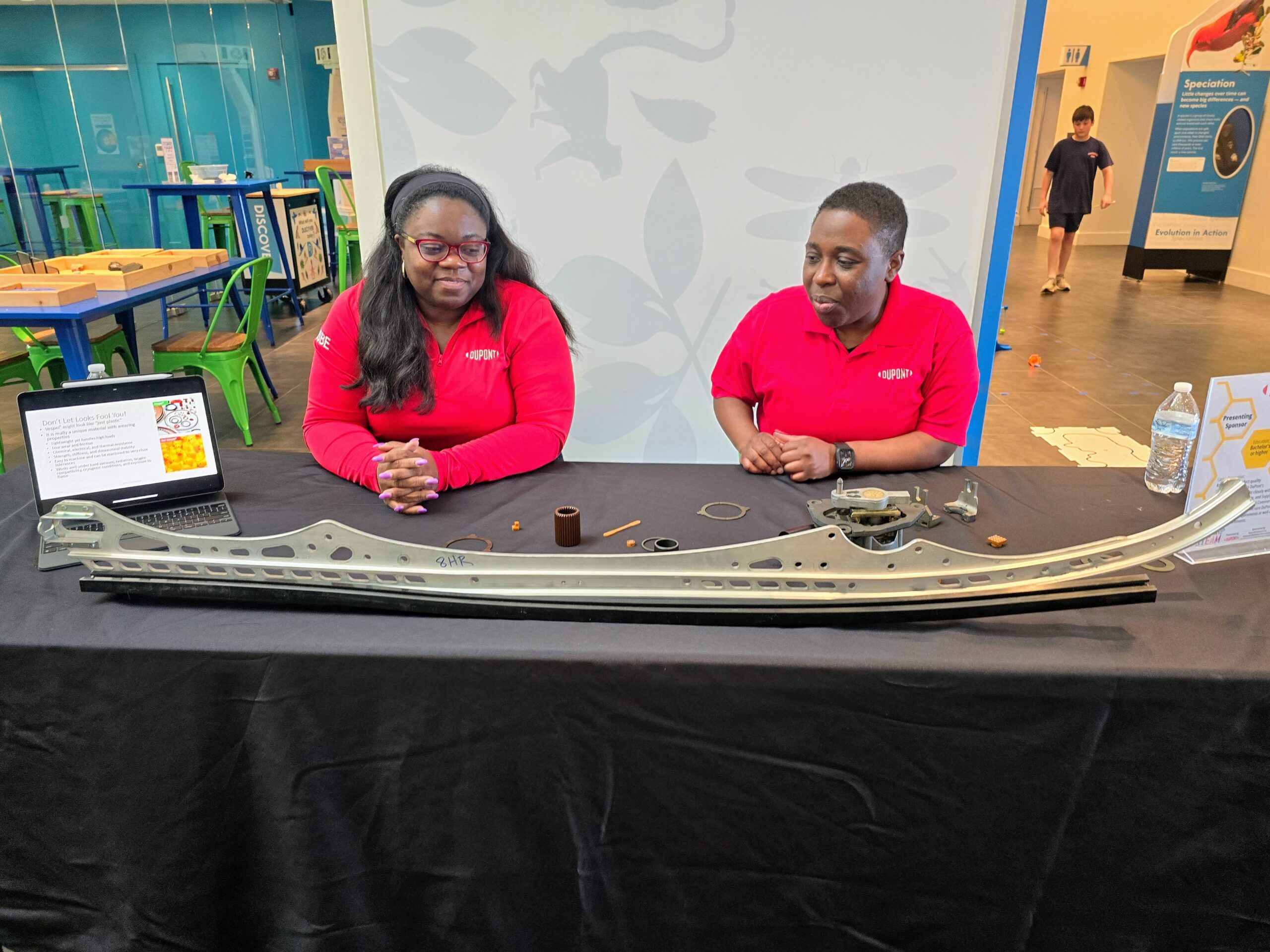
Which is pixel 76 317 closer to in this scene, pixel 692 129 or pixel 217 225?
pixel 692 129

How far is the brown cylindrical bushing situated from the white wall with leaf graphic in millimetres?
1658

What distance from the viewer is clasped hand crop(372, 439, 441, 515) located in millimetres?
1540

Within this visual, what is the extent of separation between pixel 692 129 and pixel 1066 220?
6.92 m

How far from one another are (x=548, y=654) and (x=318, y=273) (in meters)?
7.73

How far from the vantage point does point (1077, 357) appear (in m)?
5.86

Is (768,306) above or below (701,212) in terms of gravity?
below

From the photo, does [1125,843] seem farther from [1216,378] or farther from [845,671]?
[1216,378]

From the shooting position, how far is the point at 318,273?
7.88 m

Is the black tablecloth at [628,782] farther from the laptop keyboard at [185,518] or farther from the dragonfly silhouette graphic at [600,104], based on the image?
the dragonfly silhouette graphic at [600,104]

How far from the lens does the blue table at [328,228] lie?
26.5 ft

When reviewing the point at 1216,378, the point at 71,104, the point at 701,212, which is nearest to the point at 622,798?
the point at 1216,378

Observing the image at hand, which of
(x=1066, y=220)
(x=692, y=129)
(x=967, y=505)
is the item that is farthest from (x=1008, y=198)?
(x=1066, y=220)

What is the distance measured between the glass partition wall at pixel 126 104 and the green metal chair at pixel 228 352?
3.84m

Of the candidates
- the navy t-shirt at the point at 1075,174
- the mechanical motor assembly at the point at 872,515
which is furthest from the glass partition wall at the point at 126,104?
the navy t-shirt at the point at 1075,174
